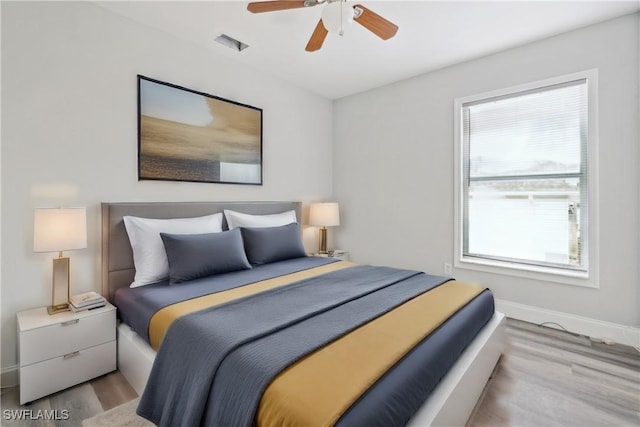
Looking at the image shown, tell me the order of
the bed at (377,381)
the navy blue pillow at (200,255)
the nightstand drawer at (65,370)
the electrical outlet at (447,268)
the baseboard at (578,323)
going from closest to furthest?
the bed at (377,381), the nightstand drawer at (65,370), the navy blue pillow at (200,255), the baseboard at (578,323), the electrical outlet at (447,268)

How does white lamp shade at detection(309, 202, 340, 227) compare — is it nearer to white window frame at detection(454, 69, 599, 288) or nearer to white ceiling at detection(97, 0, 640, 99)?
white window frame at detection(454, 69, 599, 288)

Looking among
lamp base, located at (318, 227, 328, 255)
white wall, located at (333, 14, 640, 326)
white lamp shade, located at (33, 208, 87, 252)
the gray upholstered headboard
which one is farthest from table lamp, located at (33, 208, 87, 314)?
white wall, located at (333, 14, 640, 326)

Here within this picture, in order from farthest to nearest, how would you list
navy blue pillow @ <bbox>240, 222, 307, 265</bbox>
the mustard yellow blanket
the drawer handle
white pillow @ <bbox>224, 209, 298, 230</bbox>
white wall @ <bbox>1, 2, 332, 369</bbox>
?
white pillow @ <bbox>224, 209, 298, 230</bbox>, navy blue pillow @ <bbox>240, 222, 307, 265</bbox>, white wall @ <bbox>1, 2, 332, 369</bbox>, the drawer handle, the mustard yellow blanket

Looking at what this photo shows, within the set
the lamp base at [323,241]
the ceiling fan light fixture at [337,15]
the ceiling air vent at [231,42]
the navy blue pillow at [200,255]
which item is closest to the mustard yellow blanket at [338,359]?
the navy blue pillow at [200,255]

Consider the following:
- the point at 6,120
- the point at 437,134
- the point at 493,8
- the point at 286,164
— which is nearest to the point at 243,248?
the point at 286,164

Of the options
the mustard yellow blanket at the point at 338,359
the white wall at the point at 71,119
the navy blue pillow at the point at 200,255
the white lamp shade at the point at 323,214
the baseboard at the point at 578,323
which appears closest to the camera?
the mustard yellow blanket at the point at 338,359

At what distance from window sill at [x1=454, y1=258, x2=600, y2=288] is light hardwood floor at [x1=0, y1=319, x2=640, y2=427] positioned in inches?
21.6

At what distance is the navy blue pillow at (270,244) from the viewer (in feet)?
9.33

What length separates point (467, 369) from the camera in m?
1.51

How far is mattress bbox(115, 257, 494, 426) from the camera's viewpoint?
3.44 ft

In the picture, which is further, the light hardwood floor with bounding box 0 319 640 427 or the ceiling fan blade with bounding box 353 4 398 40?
the ceiling fan blade with bounding box 353 4 398 40

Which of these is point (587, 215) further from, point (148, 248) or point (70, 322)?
point (70, 322)

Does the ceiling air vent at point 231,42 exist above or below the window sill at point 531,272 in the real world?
above

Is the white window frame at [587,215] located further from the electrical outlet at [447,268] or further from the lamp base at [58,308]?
the lamp base at [58,308]
